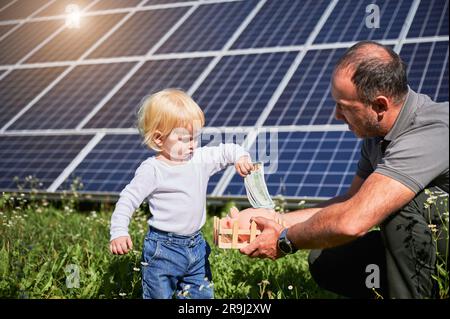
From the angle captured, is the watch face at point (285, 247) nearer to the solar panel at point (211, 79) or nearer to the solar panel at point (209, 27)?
the solar panel at point (211, 79)

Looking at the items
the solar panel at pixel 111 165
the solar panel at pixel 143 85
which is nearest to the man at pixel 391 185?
the solar panel at pixel 111 165

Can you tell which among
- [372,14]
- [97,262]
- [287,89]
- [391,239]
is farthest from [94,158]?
[391,239]

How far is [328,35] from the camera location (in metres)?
8.32

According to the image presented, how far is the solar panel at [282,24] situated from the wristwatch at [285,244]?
192 inches

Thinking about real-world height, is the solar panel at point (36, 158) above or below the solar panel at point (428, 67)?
Result: below

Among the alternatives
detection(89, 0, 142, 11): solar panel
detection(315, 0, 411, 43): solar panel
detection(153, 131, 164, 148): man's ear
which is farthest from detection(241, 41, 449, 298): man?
detection(89, 0, 142, 11): solar panel

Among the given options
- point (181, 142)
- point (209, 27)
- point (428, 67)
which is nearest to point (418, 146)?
point (181, 142)

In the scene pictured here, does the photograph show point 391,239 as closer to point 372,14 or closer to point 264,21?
point 372,14

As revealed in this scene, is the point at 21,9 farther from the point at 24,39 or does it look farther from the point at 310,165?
the point at 310,165

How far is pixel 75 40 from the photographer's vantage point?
986cm

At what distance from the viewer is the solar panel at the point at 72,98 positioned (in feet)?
26.7

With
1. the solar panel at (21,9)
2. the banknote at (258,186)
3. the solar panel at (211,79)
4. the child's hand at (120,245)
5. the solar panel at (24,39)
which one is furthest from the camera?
the solar panel at (21,9)

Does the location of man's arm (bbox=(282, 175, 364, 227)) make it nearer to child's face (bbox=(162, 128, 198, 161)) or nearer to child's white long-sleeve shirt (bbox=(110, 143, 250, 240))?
child's white long-sleeve shirt (bbox=(110, 143, 250, 240))

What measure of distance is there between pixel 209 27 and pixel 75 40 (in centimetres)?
197
